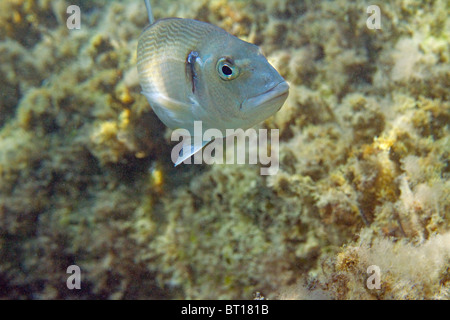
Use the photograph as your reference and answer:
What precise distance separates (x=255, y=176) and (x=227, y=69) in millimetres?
1645

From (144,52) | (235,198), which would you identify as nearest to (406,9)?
(235,198)

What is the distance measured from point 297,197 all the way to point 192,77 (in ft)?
5.42

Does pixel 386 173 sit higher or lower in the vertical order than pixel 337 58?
lower

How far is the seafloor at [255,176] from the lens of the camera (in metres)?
2.22

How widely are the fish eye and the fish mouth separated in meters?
0.16

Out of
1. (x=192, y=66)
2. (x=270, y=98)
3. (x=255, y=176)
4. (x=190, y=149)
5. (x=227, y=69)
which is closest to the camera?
(x=270, y=98)

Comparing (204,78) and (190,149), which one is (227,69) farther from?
(190,149)

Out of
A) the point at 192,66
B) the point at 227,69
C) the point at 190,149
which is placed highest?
the point at 192,66

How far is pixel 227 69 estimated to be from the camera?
1.53 meters

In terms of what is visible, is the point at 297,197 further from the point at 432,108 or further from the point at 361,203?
the point at 432,108

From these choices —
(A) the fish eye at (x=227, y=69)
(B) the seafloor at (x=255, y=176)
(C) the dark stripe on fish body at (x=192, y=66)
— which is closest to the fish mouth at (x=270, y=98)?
(A) the fish eye at (x=227, y=69)

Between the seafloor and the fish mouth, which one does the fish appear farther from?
the seafloor

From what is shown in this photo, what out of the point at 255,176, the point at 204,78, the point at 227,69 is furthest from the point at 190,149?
the point at 255,176

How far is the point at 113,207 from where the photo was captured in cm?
386
